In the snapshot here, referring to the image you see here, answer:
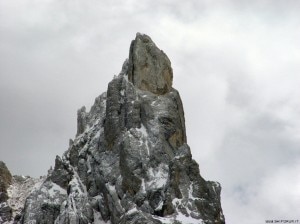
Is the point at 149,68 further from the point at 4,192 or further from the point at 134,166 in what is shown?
the point at 4,192

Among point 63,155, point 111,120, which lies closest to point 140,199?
point 111,120

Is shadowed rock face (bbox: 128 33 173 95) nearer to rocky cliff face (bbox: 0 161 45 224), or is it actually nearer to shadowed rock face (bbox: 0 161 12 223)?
rocky cliff face (bbox: 0 161 45 224)

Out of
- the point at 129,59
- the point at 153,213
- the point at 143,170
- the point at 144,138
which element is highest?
the point at 129,59

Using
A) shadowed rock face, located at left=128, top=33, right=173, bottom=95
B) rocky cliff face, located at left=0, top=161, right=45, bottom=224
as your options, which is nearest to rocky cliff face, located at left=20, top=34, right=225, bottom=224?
shadowed rock face, located at left=128, top=33, right=173, bottom=95

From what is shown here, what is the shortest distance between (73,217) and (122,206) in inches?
307

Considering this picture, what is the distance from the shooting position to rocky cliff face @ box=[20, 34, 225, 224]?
9356cm

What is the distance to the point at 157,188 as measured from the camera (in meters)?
94.2

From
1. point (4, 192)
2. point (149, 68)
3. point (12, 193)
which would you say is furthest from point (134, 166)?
point (12, 193)

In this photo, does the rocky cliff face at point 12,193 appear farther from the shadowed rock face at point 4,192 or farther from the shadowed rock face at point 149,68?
the shadowed rock face at point 149,68

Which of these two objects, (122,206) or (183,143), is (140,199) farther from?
(183,143)

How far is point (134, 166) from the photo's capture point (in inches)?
3871

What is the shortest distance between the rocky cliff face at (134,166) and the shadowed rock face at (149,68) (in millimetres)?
A: 171

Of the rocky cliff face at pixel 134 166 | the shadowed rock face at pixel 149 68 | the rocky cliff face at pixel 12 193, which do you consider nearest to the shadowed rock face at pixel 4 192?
the rocky cliff face at pixel 12 193

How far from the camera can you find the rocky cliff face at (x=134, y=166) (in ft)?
307
